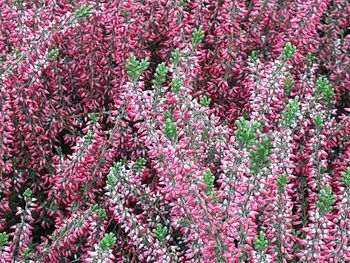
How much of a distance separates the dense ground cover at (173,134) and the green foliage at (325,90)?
0.05 feet

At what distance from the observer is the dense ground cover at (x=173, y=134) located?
10.9 feet

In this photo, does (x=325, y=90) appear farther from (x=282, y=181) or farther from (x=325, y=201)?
(x=325, y=201)

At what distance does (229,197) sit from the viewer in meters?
3.24

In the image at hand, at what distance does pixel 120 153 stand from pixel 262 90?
1.07 meters

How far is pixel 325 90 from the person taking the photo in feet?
13.4

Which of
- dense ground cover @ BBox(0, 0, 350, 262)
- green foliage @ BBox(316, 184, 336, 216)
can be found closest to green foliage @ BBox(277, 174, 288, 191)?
dense ground cover @ BBox(0, 0, 350, 262)

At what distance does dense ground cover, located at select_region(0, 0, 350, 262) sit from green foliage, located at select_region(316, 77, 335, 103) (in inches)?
0.6

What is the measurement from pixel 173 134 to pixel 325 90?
1.31m

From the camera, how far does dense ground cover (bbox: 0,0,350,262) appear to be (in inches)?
131

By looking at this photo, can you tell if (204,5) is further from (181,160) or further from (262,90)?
(181,160)

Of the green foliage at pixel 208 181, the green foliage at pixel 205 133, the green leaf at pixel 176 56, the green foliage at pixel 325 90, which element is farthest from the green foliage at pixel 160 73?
the green foliage at pixel 325 90

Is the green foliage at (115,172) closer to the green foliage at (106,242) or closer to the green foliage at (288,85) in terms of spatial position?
the green foliage at (106,242)

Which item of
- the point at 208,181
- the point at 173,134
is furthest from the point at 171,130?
the point at 208,181

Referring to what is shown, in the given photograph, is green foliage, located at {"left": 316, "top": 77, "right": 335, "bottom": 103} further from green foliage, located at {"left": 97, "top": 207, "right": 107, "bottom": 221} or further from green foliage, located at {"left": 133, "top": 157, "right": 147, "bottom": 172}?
green foliage, located at {"left": 97, "top": 207, "right": 107, "bottom": 221}
